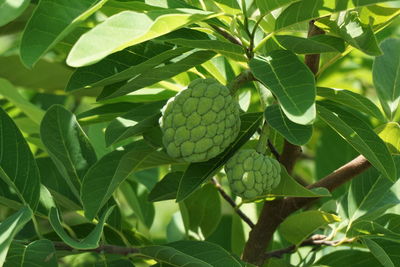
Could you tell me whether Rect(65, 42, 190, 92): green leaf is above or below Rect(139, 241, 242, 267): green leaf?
above

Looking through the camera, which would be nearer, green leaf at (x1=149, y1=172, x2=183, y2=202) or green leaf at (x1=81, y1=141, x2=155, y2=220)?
green leaf at (x1=81, y1=141, x2=155, y2=220)

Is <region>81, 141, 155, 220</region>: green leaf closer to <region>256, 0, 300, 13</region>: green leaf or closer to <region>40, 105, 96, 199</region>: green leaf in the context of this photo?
<region>40, 105, 96, 199</region>: green leaf

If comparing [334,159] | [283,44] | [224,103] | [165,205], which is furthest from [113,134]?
[165,205]

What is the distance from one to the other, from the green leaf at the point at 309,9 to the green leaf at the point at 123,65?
17 cm

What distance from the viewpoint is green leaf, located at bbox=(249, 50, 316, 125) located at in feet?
3.36

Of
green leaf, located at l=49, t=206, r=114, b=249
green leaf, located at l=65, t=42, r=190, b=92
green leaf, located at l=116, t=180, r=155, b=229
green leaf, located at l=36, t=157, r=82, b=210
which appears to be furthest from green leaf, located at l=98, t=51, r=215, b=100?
green leaf, located at l=116, t=180, r=155, b=229

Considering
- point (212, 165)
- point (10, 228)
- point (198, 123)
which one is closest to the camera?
point (10, 228)

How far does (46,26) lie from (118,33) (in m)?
0.15

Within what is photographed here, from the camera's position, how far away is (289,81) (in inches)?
43.2

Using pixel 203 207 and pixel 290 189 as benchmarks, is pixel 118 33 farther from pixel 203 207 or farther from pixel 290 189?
pixel 203 207

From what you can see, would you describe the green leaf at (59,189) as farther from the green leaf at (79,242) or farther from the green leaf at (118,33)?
the green leaf at (118,33)

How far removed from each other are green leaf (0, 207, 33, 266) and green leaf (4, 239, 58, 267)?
0.08 m

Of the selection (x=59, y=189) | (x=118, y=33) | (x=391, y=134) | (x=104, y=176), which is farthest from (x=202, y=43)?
(x=59, y=189)

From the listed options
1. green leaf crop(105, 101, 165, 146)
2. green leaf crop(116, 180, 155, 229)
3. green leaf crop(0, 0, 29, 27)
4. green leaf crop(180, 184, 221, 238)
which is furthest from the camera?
green leaf crop(116, 180, 155, 229)
